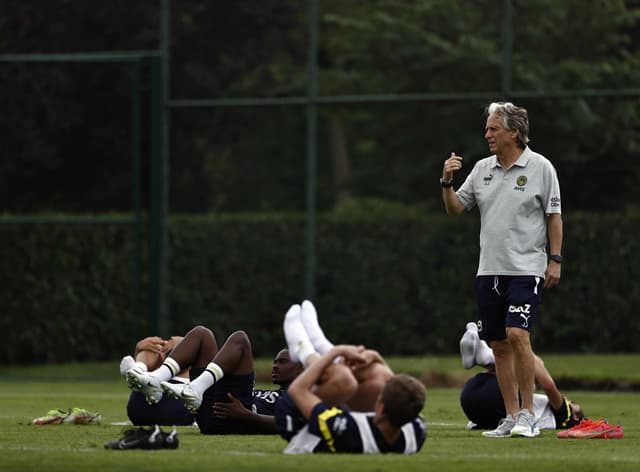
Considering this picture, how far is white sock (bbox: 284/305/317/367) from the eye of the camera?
7.91 metres

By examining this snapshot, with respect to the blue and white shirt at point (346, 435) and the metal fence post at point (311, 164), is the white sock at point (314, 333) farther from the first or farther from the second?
the metal fence post at point (311, 164)

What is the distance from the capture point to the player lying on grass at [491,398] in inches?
413

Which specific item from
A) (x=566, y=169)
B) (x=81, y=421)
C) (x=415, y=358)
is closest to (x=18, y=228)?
(x=415, y=358)

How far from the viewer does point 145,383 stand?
9477 mm

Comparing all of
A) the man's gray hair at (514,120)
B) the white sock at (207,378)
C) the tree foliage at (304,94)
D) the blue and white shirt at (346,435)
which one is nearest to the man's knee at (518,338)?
the man's gray hair at (514,120)

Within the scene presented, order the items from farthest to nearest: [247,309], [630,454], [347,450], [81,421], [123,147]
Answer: [123,147] → [247,309] → [81,421] → [630,454] → [347,450]

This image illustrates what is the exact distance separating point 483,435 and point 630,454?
1.44 metres

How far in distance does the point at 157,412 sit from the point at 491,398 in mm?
2195

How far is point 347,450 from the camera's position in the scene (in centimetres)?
790

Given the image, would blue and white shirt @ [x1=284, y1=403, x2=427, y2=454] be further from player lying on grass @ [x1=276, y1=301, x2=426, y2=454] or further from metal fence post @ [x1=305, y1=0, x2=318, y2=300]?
metal fence post @ [x1=305, y1=0, x2=318, y2=300]

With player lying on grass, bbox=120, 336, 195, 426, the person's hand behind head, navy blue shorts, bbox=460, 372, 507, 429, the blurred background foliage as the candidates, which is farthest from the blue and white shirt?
the blurred background foliage

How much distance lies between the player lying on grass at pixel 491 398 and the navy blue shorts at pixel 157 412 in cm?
187

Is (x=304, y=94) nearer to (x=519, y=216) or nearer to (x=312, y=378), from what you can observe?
(x=519, y=216)

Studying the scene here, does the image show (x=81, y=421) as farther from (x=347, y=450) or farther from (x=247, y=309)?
(x=247, y=309)
